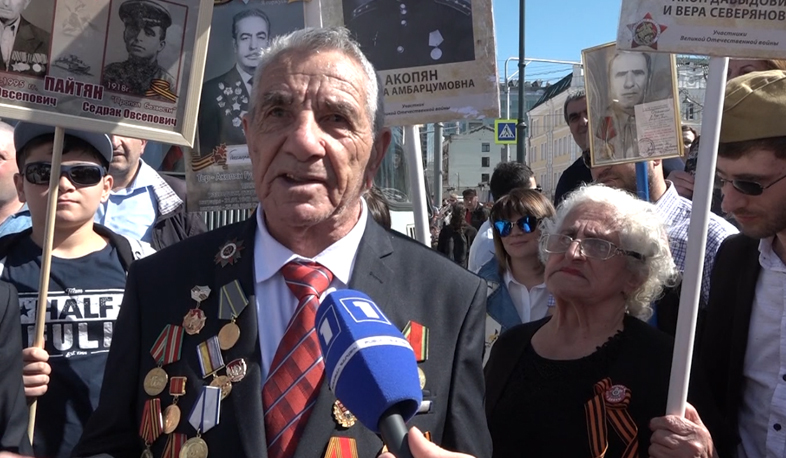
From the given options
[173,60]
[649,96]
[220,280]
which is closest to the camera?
[220,280]

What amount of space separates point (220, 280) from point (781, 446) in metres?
1.83

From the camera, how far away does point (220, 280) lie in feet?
7.14

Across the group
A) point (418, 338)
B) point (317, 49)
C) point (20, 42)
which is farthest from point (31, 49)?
point (418, 338)

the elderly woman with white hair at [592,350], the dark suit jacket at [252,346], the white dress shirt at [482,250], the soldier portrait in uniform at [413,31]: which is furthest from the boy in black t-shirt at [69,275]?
the white dress shirt at [482,250]

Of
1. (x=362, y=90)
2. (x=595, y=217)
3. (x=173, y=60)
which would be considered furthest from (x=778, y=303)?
(x=173, y=60)

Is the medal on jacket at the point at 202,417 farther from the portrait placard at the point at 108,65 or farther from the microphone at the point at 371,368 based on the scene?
the portrait placard at the point at 108,65

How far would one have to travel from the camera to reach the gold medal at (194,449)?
197 centimetres

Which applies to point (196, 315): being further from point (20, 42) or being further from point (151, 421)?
point (20, 42)

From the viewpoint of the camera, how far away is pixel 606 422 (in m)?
2.73

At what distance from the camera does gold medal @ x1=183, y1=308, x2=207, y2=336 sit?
211 cm

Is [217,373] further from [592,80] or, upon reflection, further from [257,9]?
[592,80]

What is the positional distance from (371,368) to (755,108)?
1845mm

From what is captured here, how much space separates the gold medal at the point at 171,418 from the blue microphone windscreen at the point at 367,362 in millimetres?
663

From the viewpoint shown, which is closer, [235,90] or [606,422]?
[606,422]
